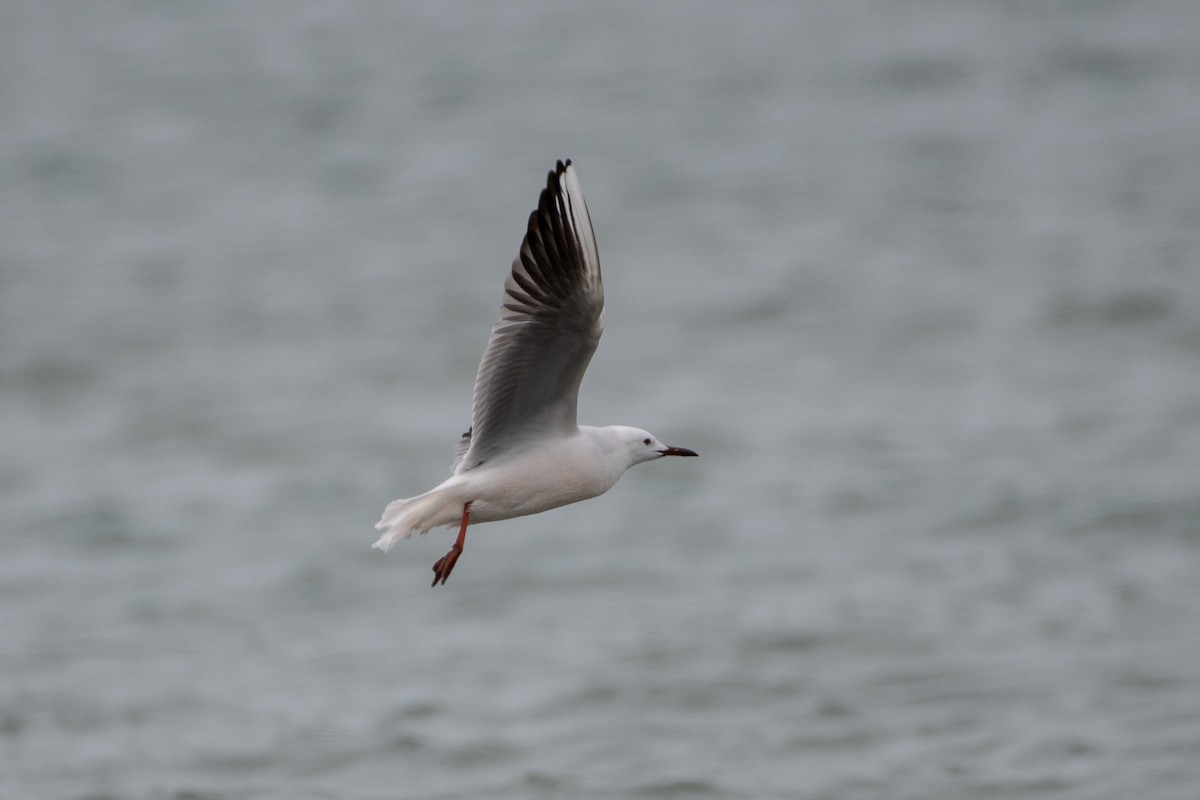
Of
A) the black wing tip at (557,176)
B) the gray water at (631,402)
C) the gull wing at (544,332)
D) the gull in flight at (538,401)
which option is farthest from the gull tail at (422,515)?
the gray water at (631,402)

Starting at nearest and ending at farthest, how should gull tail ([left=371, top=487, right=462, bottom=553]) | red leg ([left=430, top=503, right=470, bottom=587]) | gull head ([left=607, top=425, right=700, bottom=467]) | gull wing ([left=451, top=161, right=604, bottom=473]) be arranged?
gull wing ([left=451, top=161, right=604, bottom=473]) → red leg ([left=430, top=503, right=470, bottom=587]) → gull tail ([left=371, top=487, right=462, bottom=553]) → gull head ([left=607, top=425, right=700, bottom=467])

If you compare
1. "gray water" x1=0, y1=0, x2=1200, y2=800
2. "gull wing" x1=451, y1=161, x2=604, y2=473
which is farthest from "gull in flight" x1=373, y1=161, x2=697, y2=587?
"gray water" x1=0, y1=0, x2=1200, y2=800

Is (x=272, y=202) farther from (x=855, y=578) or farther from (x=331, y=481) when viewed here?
(x=855, y=578)

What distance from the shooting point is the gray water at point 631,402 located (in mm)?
14594

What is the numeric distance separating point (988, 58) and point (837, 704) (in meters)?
19.0

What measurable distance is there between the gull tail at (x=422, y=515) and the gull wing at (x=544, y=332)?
0.31 meters

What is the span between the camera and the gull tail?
23.1 ft

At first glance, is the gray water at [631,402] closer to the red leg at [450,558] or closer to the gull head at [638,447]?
the gull head at [638,447]

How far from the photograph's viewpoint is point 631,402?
63.8ft

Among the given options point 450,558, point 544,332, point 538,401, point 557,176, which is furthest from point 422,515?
point 557,176

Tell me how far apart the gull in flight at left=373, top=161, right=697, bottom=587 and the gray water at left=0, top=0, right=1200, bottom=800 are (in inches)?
254

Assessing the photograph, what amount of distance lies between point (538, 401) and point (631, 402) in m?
12.3

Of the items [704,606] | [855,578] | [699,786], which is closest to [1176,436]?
[855,578]

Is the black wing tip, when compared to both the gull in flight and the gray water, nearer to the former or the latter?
the gull in flight
